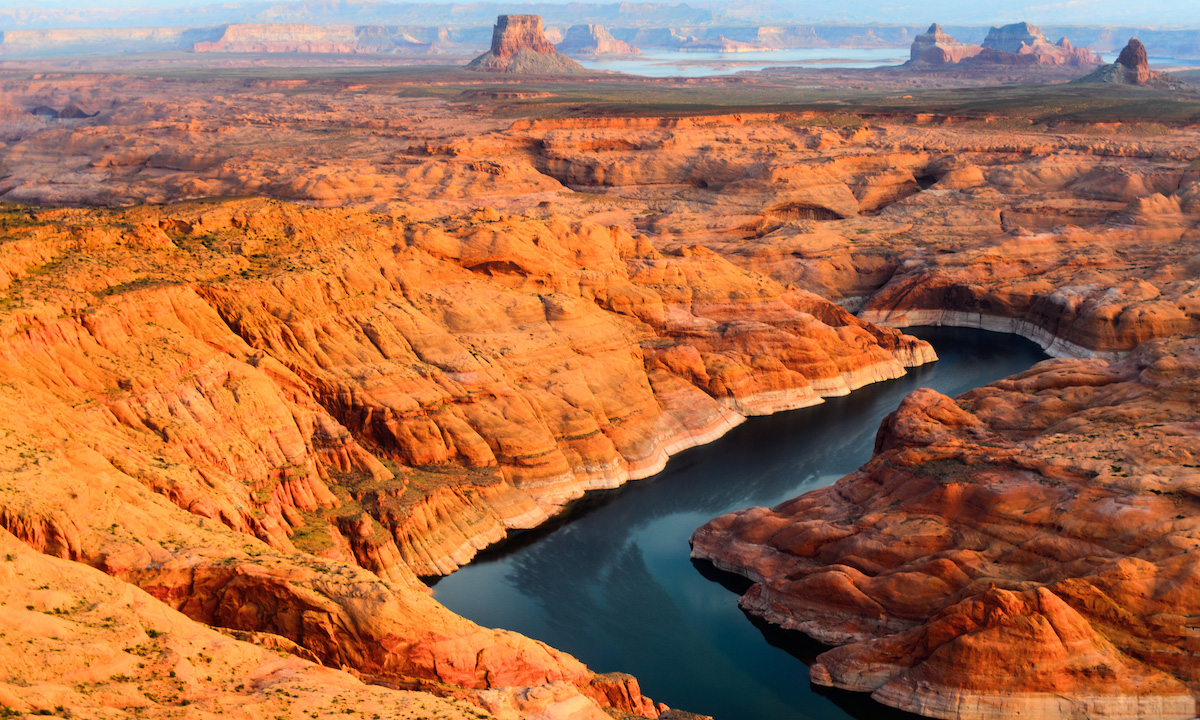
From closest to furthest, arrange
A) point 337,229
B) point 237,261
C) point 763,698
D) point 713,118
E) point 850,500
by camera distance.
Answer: point 763,698 < point 850,500 < point 237,261 < point 337,229 < point 713,118

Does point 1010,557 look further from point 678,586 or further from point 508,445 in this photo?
point 508,445

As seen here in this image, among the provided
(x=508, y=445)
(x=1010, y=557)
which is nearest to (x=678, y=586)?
(x=508, y=445)

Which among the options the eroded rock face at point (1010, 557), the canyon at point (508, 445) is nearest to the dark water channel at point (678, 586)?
the canyon at point (508, 445)

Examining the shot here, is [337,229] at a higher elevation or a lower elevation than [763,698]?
higher

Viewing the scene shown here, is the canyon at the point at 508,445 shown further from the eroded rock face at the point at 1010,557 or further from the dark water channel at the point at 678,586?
the dark water channel at the point at 678,586

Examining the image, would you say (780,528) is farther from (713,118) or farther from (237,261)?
(713,118)

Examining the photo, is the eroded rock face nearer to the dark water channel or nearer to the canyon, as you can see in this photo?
the canyon

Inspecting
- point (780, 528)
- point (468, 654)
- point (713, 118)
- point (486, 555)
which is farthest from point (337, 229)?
point (713, 118)
